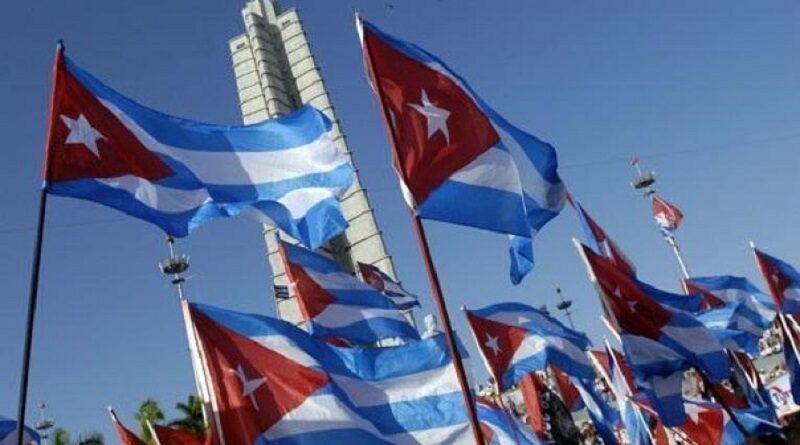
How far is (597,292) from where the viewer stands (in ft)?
37.2

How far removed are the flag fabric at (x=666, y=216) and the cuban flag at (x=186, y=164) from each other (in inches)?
1000

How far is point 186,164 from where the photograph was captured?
8.09 metres

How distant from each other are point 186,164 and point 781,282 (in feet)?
46.9

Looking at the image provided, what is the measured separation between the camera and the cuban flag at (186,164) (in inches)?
280

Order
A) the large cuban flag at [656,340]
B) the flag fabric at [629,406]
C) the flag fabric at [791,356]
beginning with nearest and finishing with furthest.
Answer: the large cuban flag at [656,340] < the flag fabric at [629,406] < the flag fabric at [791,356]

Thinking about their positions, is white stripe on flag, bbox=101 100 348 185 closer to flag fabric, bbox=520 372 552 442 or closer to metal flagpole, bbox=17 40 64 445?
metal flagpole, bbox=17 40 64 445

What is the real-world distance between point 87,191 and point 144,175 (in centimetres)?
68

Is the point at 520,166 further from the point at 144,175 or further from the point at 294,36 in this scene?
the point at 294,36

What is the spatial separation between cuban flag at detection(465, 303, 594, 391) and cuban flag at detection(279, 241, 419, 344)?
2117mm

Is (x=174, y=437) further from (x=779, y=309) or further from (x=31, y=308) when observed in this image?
(x=779, y=309)

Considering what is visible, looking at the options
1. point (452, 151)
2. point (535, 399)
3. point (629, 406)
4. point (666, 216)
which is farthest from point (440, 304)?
point (666, 216)

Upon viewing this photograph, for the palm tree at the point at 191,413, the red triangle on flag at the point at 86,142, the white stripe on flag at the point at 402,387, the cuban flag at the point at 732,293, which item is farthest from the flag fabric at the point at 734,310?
the palm tree at the point at 191,413

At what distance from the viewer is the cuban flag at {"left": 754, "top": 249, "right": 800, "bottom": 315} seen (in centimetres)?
1712

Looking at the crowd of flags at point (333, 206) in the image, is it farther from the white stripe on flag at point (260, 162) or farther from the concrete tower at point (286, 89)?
the concrete tower at point (286, 89)
